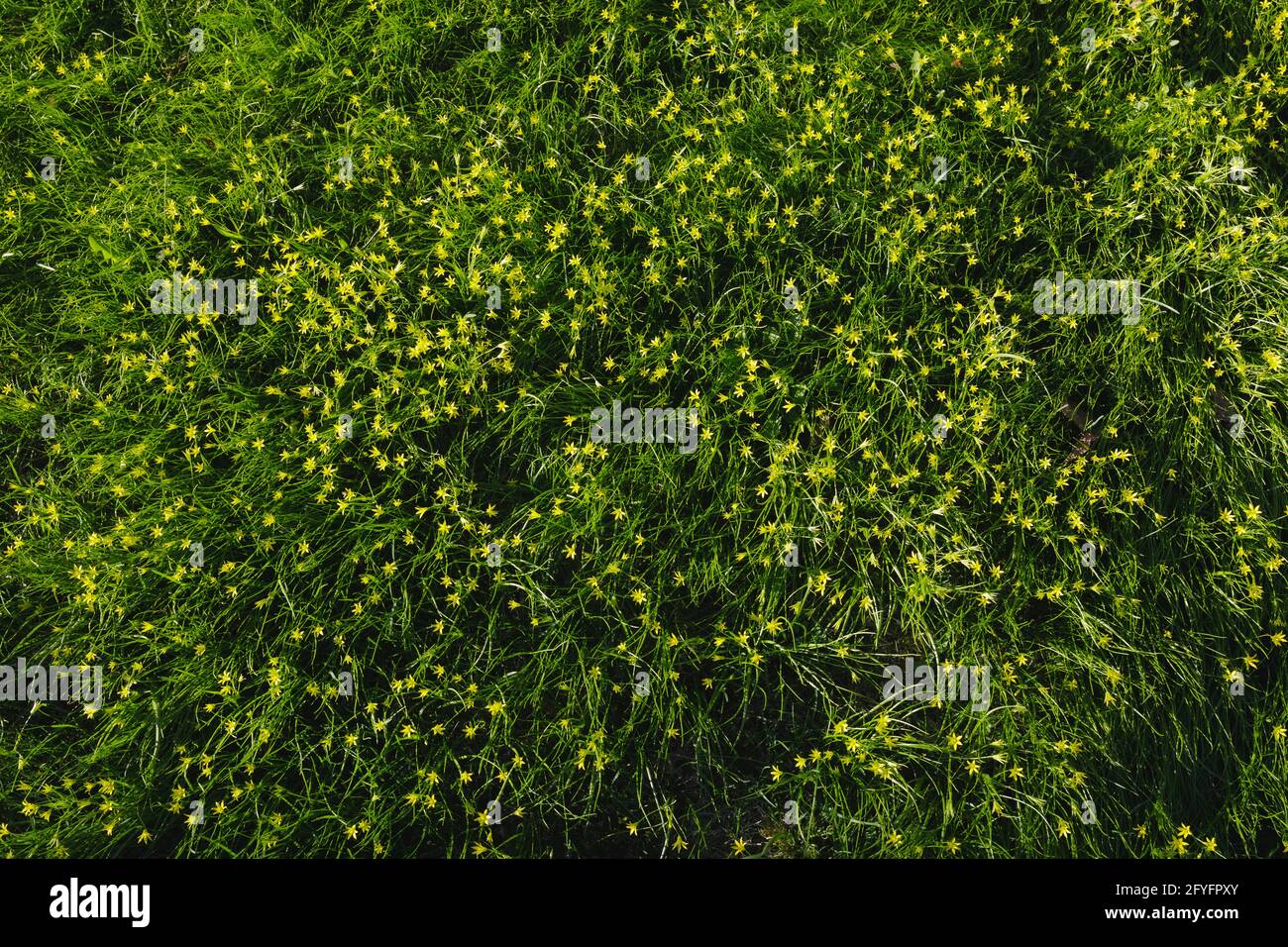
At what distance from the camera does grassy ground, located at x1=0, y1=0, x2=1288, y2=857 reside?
8.67 ft

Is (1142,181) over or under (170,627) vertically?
over

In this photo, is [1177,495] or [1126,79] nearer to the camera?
[1177,495]

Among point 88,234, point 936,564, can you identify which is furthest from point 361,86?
point 936,564

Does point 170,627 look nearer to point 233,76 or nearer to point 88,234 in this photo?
point 88,234

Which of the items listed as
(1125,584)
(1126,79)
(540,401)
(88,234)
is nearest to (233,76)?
(88,234)

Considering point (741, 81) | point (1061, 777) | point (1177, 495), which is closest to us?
point (1061, 777)

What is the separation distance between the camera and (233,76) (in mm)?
3113

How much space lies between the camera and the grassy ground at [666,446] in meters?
2.64

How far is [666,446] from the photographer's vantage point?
2.77m

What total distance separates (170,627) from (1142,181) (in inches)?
158

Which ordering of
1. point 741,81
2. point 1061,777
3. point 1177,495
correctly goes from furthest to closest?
point 741,81 → point 1177,495 → point 1061,777
